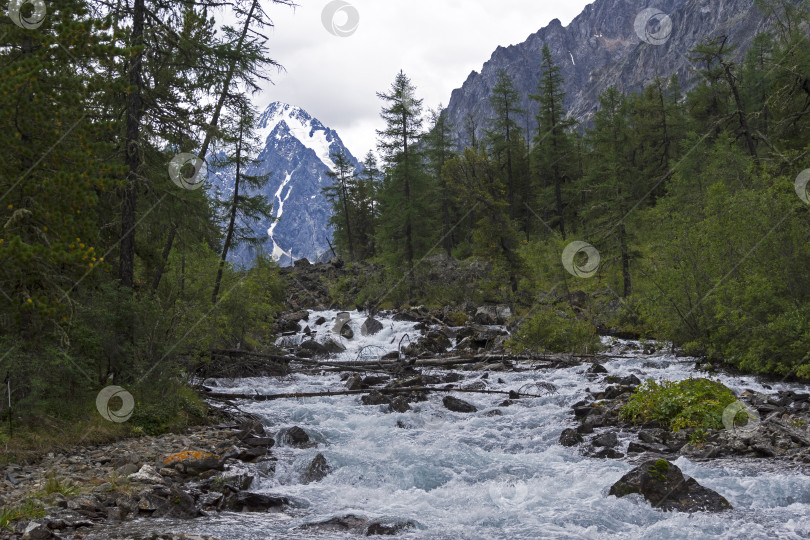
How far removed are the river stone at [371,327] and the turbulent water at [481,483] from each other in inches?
567

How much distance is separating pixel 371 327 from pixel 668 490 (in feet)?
71.0

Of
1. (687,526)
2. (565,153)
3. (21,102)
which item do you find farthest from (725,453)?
(565,153)

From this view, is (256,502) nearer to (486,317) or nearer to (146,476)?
(146,476)

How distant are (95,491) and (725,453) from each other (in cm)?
943

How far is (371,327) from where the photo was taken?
28094 mm

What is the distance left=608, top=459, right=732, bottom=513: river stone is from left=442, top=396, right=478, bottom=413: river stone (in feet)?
18.5

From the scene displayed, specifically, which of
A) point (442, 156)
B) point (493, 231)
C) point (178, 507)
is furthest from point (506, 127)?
point (178, 507)

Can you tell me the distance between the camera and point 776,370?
13352 millimetres

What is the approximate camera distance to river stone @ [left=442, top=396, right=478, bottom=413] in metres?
13.0

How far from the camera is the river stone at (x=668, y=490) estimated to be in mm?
6837

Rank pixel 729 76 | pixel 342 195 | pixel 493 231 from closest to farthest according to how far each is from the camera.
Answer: pixel 729 76, pixel 493 231, pixel 342 195

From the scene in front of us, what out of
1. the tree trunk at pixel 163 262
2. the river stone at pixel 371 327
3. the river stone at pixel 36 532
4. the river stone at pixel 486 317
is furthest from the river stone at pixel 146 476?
the river stone at pixel 486 317

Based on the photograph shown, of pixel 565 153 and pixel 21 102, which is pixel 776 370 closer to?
pixel 21 102

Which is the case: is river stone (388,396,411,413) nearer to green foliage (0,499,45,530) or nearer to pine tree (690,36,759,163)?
green foliage (0,499,45,530)
